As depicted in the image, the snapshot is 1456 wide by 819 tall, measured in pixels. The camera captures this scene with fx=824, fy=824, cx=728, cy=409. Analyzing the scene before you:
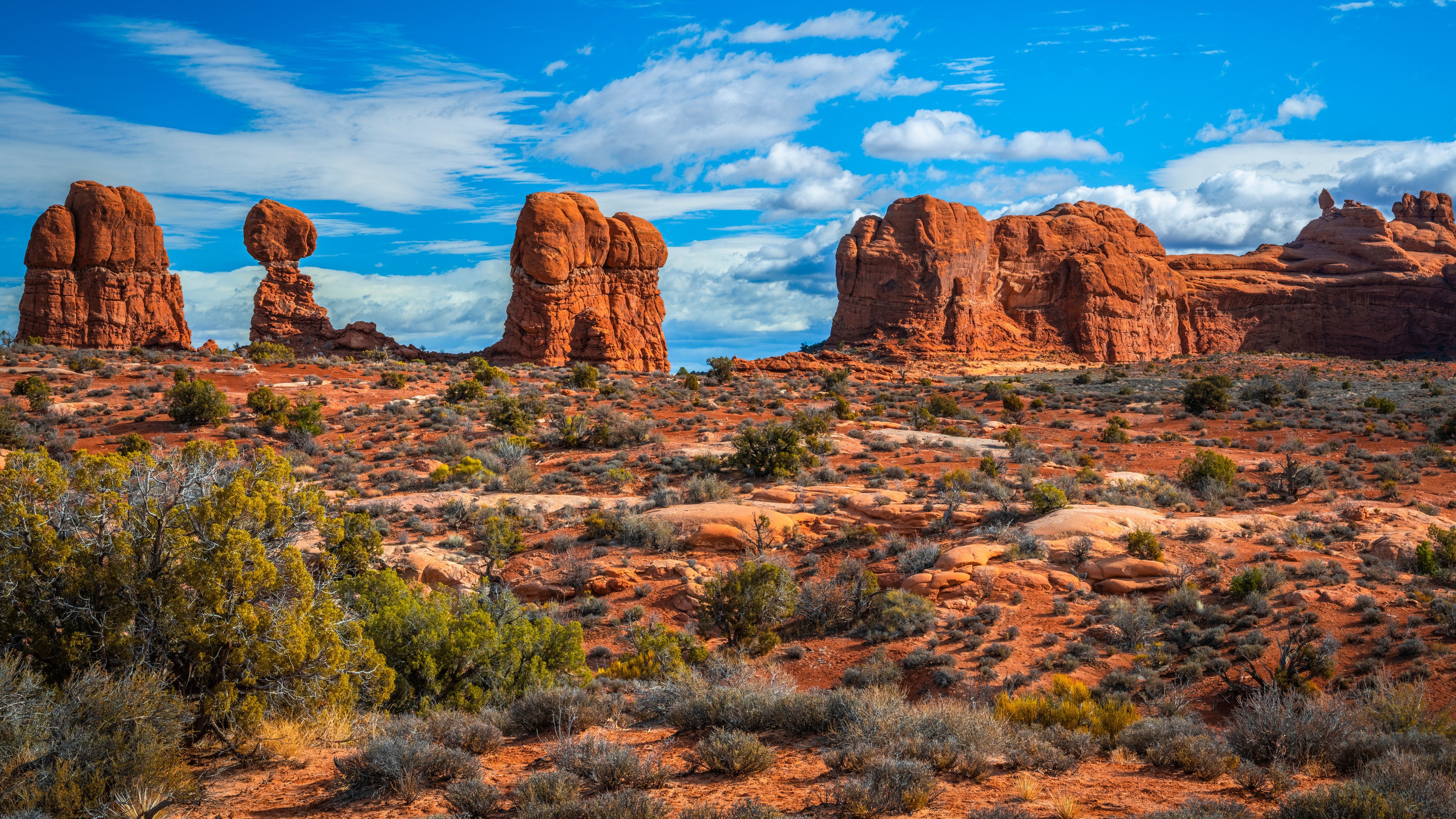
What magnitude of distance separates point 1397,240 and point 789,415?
262ft

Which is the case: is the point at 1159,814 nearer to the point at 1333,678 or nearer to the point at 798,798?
the point at 798,798

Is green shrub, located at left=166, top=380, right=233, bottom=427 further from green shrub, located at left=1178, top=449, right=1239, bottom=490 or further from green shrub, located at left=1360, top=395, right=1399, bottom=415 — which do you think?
green shrub, located at left=1360, top=395, right=1399, bottom=415

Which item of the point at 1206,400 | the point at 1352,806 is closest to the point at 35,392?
the point at 1352,806

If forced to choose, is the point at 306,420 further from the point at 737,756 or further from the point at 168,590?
the point at 737,756

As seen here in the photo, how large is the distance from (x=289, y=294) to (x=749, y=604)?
45.6 meters

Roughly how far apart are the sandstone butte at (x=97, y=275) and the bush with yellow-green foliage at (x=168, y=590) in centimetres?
4616

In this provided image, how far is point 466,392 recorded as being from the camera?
29.8 meters

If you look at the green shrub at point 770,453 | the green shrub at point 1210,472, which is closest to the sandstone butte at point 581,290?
the green shrub at point 770,453

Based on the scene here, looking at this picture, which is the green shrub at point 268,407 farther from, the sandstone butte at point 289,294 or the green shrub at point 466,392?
the sandstone butte at point 289,294

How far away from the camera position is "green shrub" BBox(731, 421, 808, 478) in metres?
19.4

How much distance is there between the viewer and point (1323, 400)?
117ft

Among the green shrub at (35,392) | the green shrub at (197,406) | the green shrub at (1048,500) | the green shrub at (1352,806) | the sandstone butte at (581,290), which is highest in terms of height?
the sandstone butte at (581,290)

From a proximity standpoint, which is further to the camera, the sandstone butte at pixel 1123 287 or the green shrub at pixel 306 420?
the sandstone butte at pixel 1123 287

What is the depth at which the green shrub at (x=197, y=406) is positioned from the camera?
920 inches
